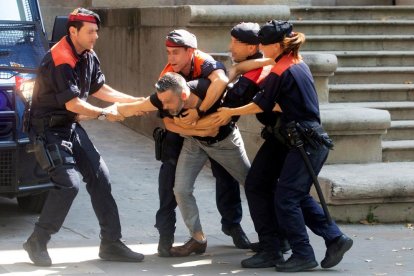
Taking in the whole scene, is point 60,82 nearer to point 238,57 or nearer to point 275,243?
point 238,57

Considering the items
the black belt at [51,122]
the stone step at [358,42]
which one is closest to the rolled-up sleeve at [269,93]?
the black belt at [51,122]

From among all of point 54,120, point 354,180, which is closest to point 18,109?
point 54,120

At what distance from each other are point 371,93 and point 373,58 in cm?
80

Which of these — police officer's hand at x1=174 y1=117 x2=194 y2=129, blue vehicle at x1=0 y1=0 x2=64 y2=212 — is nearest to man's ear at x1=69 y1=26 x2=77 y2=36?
blue vehicle at x1=0 y1=0 x2=64 y2=212

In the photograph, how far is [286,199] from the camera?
7.10m

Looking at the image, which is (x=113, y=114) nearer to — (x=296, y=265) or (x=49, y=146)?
(x=49, y=146)

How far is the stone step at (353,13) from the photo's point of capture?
42.2 ft

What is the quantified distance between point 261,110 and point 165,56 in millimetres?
4771

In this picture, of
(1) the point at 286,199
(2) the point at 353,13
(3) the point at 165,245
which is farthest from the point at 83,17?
(2) the point at 353,13

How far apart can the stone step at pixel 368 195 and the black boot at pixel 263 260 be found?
151cm

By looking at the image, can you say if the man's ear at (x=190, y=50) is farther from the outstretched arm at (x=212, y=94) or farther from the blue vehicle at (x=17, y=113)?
the blue vehicle at (x=17, y=113)

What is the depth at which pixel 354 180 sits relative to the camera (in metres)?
8.86

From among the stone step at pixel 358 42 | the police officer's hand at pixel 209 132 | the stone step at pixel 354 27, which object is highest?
the police officer's hand at pixel 209 132

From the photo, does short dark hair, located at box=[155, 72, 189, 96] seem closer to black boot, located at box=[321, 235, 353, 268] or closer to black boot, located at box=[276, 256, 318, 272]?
black boot, located at box=[276, 256, 318, 272]
